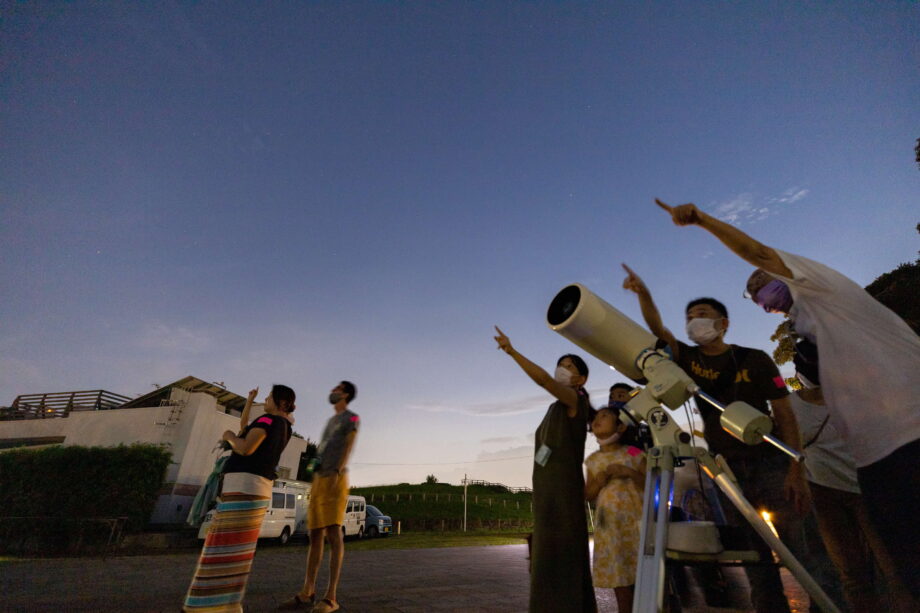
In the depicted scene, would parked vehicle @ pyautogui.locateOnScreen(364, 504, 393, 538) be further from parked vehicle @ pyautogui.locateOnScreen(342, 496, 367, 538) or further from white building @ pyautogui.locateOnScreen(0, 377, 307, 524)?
white building @ pyautogui.locateOnScreen(0, 377, 307, 524)

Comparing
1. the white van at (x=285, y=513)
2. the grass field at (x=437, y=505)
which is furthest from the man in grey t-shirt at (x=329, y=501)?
the grass field at (x=437, y=505)

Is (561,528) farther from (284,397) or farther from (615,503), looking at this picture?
(284,397)

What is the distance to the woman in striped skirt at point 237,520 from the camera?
279 cm

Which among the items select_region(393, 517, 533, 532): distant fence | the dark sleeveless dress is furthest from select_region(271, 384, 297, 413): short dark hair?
select_region(393, 517, 533, 532): distant fence

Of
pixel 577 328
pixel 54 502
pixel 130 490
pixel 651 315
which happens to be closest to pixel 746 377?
pixel 651 315

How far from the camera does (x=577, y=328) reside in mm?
1877

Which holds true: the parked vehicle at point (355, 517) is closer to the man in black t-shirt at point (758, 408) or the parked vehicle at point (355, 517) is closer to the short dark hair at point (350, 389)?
the short dark hair at point (350, 389)

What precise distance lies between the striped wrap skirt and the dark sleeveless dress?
5.60 ft

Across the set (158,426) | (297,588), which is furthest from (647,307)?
(158,426)

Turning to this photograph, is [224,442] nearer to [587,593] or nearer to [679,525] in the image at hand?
[587,593]

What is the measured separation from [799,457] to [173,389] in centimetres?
2240

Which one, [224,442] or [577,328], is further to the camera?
[224,442]

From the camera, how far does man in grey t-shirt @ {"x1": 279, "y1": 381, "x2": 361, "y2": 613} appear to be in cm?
366

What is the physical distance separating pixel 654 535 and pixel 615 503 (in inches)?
57.9
